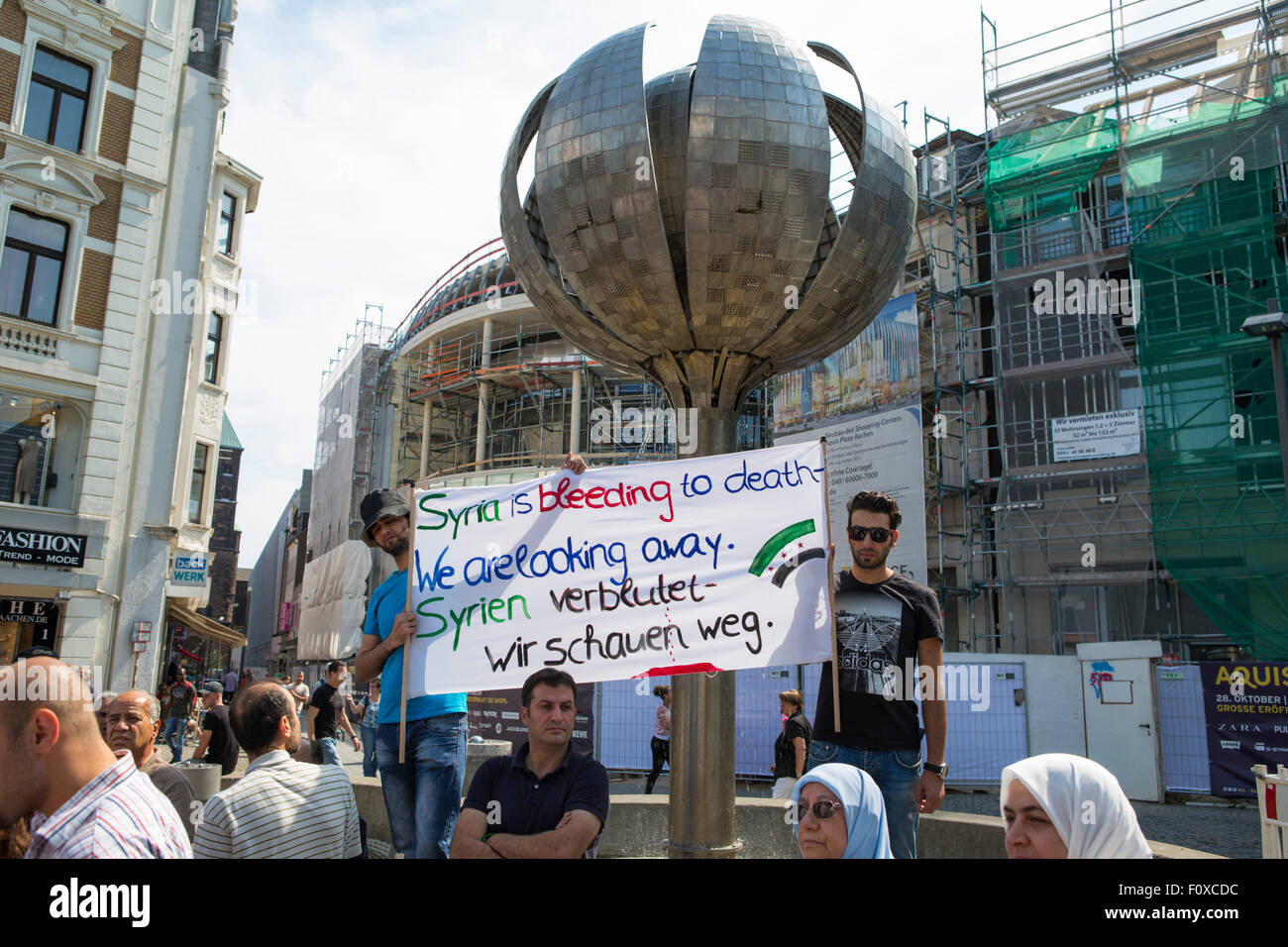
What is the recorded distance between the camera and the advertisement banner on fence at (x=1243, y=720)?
12.2 m

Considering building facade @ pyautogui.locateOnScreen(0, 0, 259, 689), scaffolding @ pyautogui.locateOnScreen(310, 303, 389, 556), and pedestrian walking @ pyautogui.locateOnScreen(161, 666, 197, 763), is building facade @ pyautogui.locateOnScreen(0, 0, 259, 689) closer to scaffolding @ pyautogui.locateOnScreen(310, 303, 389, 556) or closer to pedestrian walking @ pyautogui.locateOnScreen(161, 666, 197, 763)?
pedestrian walking @ pyautogui.locateOnScreen(161, 666, 197, 763)

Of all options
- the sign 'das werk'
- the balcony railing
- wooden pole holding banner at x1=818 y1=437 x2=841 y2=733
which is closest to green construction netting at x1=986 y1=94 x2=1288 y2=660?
wooden pole holding banner at x1=818 y1=437 x2=841 y2=733

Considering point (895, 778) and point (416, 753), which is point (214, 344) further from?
point (895, 778)

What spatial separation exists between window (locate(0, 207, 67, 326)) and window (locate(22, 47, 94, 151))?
1698mm

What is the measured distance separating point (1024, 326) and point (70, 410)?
20.7 m

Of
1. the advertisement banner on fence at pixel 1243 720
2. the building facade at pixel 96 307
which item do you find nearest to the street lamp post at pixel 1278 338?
the advertisement banner on fence at pixel 1243 720

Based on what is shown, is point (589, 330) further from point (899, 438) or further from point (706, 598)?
point (899, 438)

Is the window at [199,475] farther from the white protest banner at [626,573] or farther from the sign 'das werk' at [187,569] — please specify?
the white protest banner at [626,573]

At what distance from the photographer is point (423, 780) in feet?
13.5

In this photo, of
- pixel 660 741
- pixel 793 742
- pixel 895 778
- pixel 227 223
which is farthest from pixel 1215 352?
pixel 227 223

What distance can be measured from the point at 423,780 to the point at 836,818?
2.12m

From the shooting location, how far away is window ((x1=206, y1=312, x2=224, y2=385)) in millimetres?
24578

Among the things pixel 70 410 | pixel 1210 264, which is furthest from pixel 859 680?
pixel 70 410

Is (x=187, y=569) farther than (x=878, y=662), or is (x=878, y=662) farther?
(x=187, y=569)
